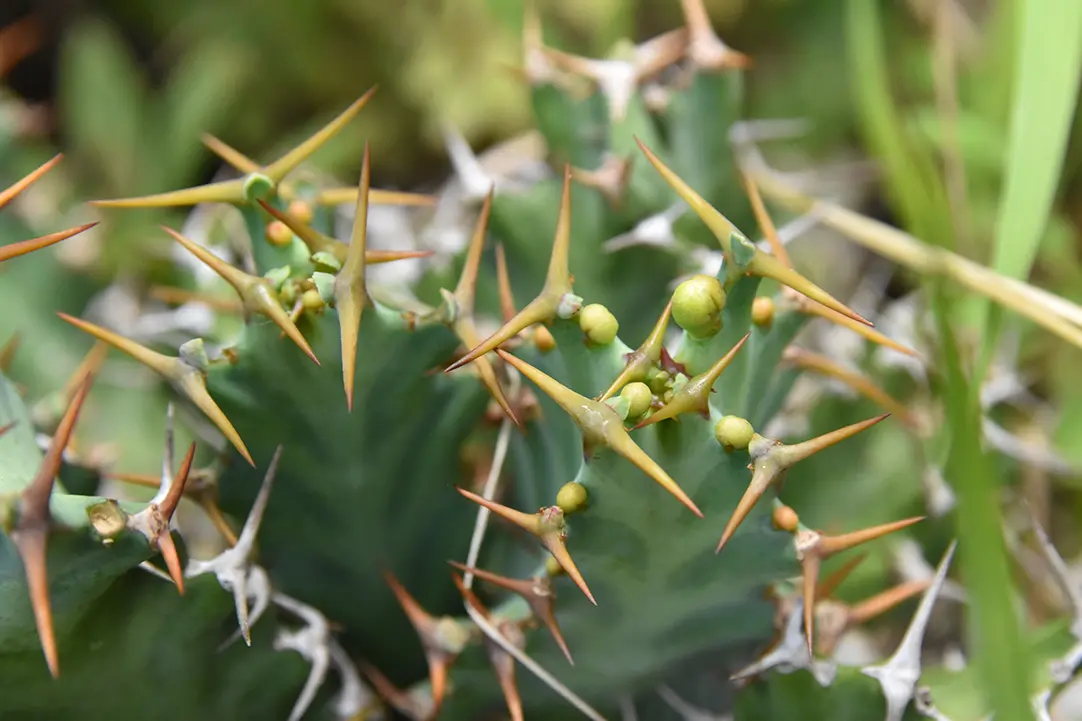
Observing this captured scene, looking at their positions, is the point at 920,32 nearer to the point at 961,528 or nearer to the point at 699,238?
the point at 699,238

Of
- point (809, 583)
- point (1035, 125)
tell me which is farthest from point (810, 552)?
point (1035, 125)

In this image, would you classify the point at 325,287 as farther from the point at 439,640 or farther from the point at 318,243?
the point at 439,640

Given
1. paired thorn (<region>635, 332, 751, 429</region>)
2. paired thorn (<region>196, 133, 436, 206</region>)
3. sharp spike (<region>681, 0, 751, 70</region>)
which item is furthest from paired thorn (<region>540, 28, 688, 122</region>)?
paired thorn (<region>635, 332, 751, 429</region>)

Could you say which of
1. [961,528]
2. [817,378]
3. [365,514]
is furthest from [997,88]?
[365,514]

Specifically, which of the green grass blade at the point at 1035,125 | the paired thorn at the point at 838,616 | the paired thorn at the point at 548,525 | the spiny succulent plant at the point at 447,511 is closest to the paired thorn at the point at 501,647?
the spiny succulent plant at the point at 447,511

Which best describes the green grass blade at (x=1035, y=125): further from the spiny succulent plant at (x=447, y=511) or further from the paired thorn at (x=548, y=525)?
the paired thorn at (x=548, y=525)

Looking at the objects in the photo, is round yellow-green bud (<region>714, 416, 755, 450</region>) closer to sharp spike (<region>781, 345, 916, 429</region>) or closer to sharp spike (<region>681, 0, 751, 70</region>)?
sharp spike (<region>781, 345, 916, 429</region>)
